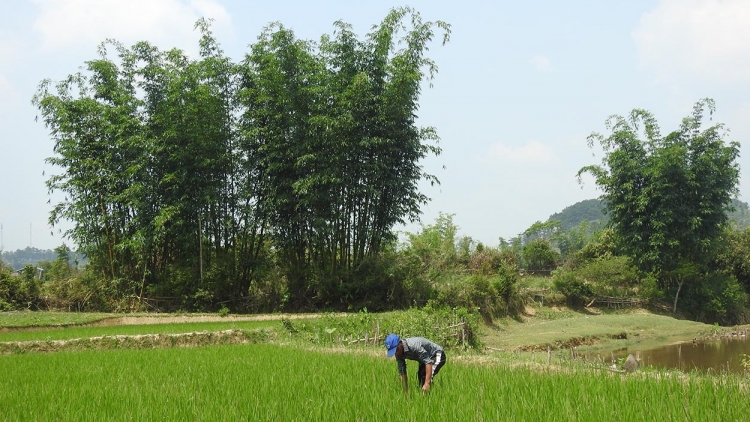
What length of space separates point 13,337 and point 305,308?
890 cm

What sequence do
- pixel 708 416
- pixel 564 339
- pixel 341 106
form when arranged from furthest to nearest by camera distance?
pixel 341 106 → pixel 564 339 → pixel 708 416

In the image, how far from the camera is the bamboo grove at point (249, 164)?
1781 centimetres

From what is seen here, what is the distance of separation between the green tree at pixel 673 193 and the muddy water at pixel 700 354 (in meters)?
6.31

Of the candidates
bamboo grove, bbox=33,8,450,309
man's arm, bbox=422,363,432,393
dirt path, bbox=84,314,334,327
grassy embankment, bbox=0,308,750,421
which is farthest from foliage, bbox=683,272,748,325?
man's arm, bbox=422,363,432,393

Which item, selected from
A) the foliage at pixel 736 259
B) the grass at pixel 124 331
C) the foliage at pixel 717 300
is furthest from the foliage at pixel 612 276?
the grass at pixel 124 331

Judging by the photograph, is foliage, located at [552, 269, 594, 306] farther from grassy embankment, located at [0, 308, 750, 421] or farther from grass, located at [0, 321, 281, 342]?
grassy embankment, located at [0, 308, 750, 421]

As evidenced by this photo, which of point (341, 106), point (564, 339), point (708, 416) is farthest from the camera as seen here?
point (341, 106)

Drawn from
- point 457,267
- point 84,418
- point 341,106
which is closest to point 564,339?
point 457,267

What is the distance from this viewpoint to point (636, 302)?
25047mm

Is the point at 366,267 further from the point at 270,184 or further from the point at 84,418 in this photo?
the point at 84,418

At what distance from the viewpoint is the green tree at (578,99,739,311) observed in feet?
78.8

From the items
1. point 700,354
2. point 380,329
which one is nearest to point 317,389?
point 380,329

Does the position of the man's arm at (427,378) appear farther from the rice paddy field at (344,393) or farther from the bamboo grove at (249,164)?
the bamboo grove at (249,164)

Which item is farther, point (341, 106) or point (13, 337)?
point (341, 106)
